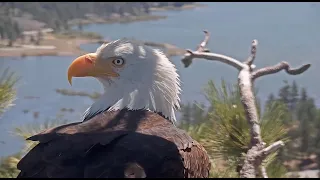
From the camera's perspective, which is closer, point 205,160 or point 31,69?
point 205,160

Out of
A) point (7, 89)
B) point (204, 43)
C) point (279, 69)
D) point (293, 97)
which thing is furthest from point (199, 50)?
point (7, 89)

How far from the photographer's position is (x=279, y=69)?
9.81ft

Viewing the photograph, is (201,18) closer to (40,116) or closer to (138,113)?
(40,116)

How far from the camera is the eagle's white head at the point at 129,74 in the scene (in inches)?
85.1

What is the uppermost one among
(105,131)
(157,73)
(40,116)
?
(157,73)

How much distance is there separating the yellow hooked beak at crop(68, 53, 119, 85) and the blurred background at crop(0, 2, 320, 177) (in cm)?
40

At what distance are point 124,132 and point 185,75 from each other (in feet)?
5.57

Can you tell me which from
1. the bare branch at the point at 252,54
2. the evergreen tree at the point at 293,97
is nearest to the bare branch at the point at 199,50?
the bare branch at the point at 252,54

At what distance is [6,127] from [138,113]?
982mm

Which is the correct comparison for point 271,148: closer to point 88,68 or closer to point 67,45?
point 88,68

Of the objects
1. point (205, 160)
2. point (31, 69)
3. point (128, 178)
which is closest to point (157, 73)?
point (205, 160)

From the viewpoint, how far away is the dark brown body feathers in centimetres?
162

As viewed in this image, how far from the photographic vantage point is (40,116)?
3148mm

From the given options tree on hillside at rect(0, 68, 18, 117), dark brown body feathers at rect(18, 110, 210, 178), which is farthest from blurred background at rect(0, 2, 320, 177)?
dark brown body feathers at rect(18, 110, 210, 178)
